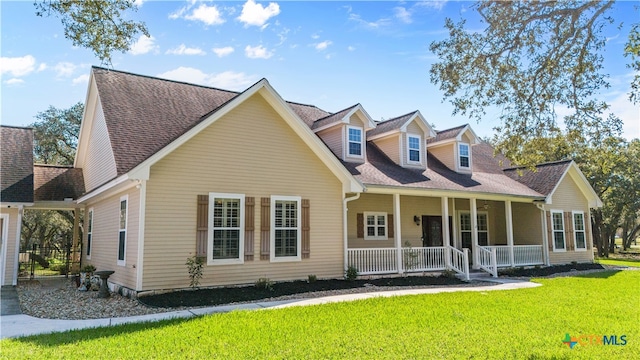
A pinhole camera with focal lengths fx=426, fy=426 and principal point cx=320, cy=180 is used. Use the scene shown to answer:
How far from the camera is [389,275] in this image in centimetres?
1399

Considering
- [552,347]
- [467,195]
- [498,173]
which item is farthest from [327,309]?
[498,173]

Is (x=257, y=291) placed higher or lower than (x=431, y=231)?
lower

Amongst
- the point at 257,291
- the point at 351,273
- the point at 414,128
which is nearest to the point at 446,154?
the point at 414,128

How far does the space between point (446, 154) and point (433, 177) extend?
9.37ft

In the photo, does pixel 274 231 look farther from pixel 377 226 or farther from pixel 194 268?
pixel 377 226

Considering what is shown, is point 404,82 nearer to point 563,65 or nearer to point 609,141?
point 563,65

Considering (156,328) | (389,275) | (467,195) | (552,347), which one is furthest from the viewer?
(467,195)

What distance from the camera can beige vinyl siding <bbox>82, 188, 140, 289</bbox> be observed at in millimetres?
10453

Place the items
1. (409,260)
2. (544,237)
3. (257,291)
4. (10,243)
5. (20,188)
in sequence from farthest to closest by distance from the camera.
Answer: (544,237)
(409,260)
(20,188)
(10,243)
(257,291)

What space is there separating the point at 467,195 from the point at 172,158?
10.6 m

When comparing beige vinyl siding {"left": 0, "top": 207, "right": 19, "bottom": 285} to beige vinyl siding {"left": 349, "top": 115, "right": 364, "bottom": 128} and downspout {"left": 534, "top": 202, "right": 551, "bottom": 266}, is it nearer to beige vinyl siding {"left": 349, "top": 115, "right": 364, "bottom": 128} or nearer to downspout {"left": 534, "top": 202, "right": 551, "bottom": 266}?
beige vinyl siding {"left": 349, "top": 115, "right": 364, "bottom": 128}

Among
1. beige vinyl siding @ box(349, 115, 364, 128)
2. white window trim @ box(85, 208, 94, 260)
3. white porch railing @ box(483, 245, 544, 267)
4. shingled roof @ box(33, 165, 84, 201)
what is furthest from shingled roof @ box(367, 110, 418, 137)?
shingled roof @ box(33, 165, 84, 201)

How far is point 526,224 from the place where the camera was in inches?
766

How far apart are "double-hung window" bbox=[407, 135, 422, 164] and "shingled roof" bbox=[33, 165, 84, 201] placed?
12557 millimetres
